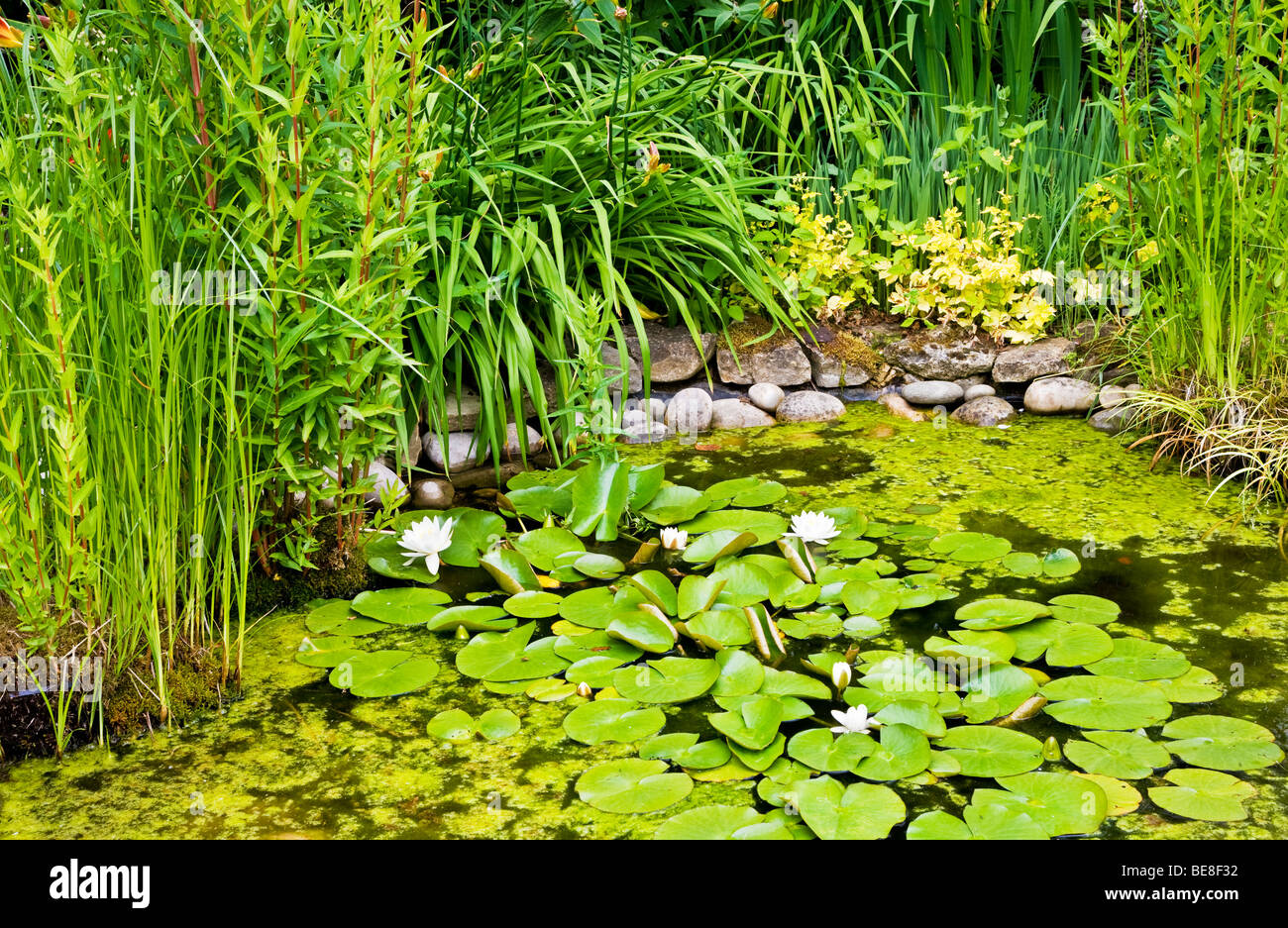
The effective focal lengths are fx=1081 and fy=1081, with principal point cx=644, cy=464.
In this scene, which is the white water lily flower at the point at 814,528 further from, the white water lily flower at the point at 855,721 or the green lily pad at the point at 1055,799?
the green lily pad at the point at 1055,799

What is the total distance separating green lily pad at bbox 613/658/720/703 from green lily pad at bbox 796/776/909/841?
1.08ft

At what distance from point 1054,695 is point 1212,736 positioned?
0.25 meters

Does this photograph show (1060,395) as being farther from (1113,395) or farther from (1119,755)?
(1119,755)

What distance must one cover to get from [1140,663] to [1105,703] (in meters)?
0.18

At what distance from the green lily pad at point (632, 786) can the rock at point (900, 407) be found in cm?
202

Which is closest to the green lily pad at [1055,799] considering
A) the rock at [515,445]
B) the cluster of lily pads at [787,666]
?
the cluster of lily pads at [787,666]

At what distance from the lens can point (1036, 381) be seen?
3.52 metres

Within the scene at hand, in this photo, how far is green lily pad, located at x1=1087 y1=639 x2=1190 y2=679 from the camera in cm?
199

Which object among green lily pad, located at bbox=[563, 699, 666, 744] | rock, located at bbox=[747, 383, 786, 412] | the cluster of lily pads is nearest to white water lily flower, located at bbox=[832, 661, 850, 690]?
the cluster of lily pads

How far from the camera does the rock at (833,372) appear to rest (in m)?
3.65

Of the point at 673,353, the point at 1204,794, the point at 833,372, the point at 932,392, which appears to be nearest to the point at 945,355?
the point at 932,392

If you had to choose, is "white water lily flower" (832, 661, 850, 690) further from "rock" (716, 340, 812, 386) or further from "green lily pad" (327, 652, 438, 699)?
"rock" (716, 340, 812, 386)

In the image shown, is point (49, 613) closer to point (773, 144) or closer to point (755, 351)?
point (755, 351)

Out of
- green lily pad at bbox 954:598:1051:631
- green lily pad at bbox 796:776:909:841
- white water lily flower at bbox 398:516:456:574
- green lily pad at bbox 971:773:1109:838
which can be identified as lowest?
green lily pad at bbox 971:773:1109:838
